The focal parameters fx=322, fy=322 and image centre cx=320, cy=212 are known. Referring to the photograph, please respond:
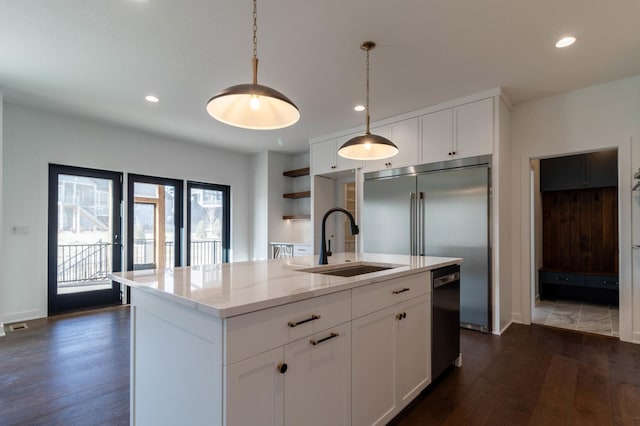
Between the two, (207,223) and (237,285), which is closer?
(237,285)

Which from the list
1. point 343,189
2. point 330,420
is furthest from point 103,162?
point 330,420

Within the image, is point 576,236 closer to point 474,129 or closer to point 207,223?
point 474,129

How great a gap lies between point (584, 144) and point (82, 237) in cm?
627

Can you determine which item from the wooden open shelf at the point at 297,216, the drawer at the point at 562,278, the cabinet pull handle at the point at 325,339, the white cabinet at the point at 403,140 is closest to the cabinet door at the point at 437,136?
the white cabinet at the point at 403,140

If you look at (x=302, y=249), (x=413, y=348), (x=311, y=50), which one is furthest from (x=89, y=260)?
(x=413, y=348)

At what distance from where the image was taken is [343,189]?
5652mm

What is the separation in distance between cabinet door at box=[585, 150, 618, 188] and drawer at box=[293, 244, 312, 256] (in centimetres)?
420

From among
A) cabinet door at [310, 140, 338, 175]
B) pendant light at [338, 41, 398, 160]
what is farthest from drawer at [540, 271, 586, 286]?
pendant light at [338, 41, 398, 160]

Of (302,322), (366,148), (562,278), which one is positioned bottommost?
(562,278)

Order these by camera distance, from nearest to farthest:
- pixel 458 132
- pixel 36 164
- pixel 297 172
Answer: pixel 458 132
pixel 36 164
pixel 297 172

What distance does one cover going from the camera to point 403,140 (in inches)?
164

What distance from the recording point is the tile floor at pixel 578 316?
11.8ft

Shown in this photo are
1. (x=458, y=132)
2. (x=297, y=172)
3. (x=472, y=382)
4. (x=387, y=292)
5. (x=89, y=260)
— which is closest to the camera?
(x=387, y=292)

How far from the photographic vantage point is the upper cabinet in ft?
14.3
